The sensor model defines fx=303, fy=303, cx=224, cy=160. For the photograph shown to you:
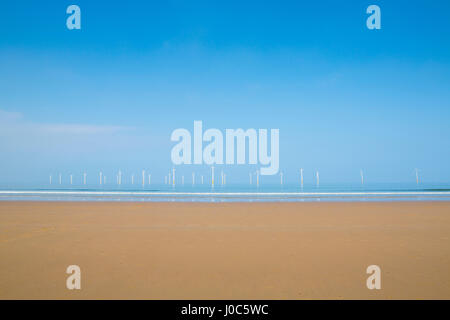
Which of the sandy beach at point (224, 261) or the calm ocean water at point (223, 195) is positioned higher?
the sandy beach at point (224, 261)

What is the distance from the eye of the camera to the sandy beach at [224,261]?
5.05m

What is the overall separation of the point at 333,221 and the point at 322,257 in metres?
6.73

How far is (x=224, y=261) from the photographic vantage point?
22.2ft

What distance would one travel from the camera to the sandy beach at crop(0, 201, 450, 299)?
5.05 m

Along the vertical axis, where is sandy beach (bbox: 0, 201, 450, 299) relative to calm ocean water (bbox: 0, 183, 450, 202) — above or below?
above

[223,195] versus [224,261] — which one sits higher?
[224,261]

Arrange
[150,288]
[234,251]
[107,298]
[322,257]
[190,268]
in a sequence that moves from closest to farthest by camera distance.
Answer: [107,298] < [150,288] < [190,268] < [322,257] < [234,251]

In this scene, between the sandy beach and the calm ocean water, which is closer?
the sandy beach

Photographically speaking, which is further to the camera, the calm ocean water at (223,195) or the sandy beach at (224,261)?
the calm ocean water at (223,195)

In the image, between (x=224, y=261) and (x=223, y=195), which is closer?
(x=224, y=261)

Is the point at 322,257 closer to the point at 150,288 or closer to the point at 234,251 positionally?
the point at 234,251

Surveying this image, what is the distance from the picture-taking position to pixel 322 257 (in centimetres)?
712
